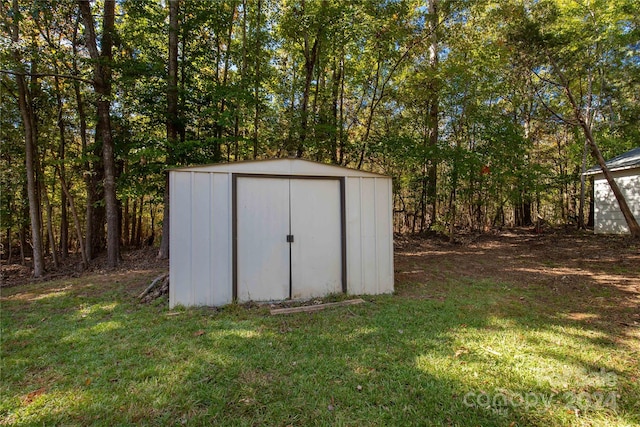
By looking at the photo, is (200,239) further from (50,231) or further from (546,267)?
(50,231)

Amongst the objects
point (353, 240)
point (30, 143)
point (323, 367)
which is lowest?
point (323, 367)

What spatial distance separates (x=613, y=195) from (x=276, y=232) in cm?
1159

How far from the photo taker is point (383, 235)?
4707 mm

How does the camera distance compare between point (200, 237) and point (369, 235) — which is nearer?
point (200, 237)

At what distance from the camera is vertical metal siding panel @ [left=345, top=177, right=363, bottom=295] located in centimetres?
456

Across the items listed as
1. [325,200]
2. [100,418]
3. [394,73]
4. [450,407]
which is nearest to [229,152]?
[325,200]

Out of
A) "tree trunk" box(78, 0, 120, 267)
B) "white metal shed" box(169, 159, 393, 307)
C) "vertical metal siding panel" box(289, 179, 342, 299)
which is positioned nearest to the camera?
"white metal shed" box(169, 159, 393, 307)

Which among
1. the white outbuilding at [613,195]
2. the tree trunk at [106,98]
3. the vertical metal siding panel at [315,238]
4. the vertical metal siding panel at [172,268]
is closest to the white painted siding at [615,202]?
the white outbuilding at [613,195]

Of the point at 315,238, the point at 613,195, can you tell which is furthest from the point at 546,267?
the point at 613,195

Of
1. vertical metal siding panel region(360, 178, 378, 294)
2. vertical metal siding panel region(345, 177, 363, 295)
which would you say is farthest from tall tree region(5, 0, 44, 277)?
vertical metal siding panel region(360, 178, 378, 294)

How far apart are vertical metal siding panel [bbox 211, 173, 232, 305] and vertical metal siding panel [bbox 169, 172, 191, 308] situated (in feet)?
1.04

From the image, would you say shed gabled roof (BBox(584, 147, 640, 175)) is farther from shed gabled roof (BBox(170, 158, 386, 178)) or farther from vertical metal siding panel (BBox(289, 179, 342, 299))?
vertical metal siding panel (BBox(289, 179, 342, 299))

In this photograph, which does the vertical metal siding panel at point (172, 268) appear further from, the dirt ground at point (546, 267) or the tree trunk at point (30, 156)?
the tree trunk at point (30, 156)

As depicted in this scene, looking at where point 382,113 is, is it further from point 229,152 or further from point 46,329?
point 46,329
